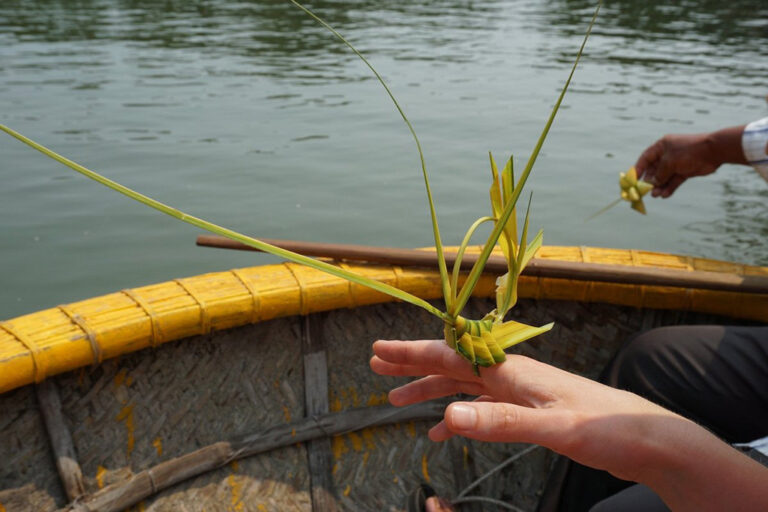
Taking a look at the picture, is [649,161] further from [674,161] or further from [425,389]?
[425,389]

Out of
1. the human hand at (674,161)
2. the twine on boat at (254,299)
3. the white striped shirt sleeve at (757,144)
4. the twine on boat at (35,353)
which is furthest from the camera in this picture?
the human hand at (674,161)

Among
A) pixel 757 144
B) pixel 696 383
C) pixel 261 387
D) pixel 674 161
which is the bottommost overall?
pixel 261 387

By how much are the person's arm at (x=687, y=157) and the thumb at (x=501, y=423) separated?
1.59 meters

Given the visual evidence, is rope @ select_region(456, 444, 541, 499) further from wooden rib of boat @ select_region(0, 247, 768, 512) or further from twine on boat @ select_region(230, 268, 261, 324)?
twine on boat @ select_region(230, 268, 261, 324)

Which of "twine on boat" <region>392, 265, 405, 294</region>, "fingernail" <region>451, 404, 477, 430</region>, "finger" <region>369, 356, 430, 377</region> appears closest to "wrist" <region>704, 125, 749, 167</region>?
"twine on boat" <region>392, 265, 405, 294</region>

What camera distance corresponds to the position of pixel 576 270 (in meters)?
1.83

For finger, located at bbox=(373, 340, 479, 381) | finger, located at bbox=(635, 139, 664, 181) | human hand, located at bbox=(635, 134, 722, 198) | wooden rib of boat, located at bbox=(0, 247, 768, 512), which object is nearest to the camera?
finger, located at bbox=(373, 340, 479, 381)

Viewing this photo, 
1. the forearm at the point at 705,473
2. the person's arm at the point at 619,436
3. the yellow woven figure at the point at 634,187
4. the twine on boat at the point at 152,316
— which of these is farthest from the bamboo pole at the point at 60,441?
the yellow woven figure at the point at 634,187

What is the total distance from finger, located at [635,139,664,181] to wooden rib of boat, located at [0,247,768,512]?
406mm

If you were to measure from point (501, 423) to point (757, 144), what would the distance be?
161 centimetres

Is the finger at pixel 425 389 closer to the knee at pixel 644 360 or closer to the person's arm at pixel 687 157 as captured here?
the knee at pixel 644 360

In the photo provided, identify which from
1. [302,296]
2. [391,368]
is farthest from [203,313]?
[391,368]

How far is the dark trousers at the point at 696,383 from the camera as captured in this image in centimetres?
145

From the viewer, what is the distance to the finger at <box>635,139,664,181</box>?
7.11ft
